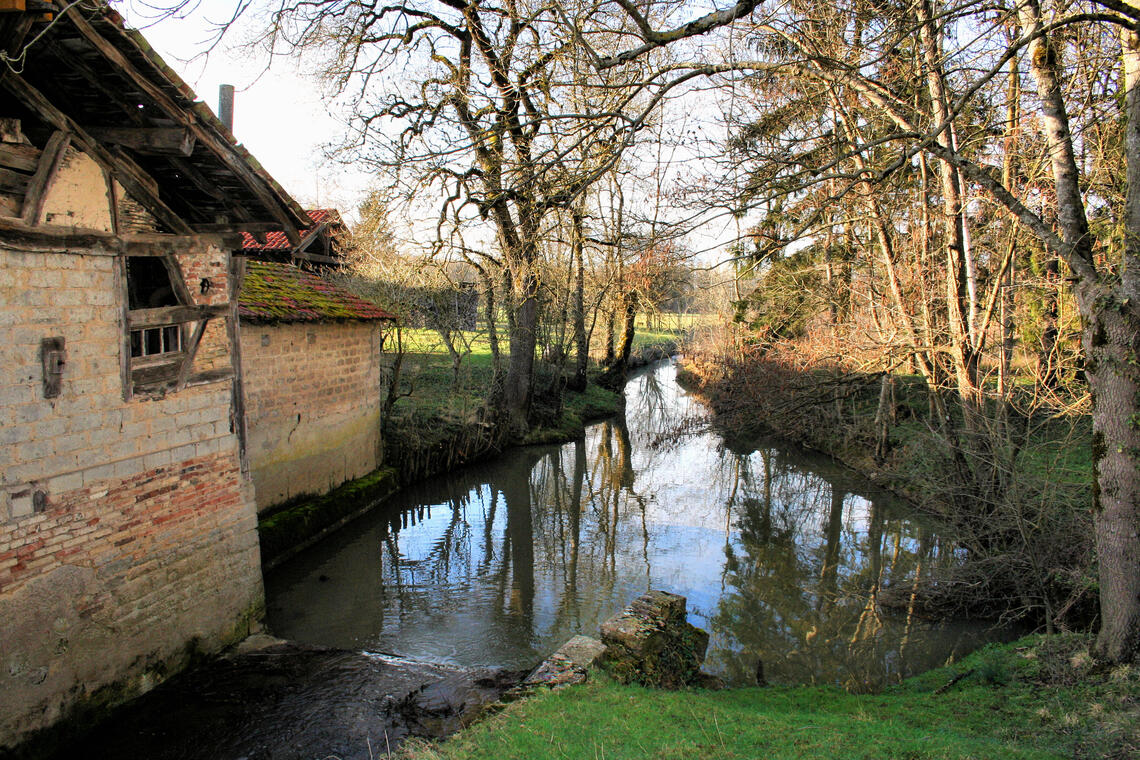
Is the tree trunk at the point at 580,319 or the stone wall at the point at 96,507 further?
the tree trunk at the point at 580,319

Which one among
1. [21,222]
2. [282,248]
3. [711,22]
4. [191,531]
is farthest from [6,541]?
[282,248]

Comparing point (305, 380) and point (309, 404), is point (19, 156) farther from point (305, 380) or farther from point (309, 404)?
point (309, 404)

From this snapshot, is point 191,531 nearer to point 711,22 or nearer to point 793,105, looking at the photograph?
point 711,22

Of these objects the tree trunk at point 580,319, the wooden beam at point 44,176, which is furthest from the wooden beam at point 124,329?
the tree trunk at point 580,319

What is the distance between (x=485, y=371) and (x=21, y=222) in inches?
721

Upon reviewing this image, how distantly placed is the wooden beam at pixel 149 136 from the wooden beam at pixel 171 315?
1369mm

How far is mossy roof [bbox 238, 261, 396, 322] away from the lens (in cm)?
968

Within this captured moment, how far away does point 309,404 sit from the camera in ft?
35.8

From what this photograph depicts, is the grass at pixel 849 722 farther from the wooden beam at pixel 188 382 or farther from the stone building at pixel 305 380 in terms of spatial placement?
the stone building at pixel 305 380

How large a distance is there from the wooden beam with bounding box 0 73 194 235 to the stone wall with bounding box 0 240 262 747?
44cm

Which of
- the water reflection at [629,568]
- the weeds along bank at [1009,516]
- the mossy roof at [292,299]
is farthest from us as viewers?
the mossy roof at [292,299]

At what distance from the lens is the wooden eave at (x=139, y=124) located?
4793 mm

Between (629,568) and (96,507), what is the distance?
663 cm

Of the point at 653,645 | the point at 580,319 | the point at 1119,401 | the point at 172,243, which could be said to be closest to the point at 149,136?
the point at 172,243
